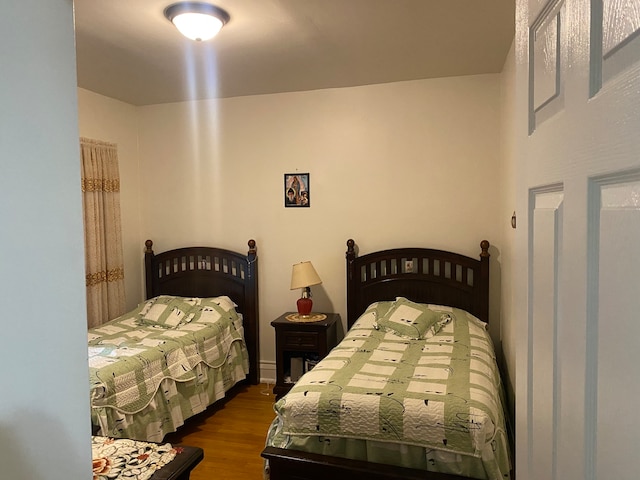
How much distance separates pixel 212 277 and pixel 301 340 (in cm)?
106

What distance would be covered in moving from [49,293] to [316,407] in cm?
158

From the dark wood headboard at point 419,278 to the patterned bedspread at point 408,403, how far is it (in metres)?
0.85

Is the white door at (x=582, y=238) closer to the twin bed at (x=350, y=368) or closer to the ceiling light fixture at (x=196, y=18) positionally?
the twin bed at (x=350, y=368)

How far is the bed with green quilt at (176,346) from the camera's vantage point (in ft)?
9.17

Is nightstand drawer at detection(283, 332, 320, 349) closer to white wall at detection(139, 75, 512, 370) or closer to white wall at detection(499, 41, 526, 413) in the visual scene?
white wall at detection(139, 75, 512, 370)

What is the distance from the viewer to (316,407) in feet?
7.30

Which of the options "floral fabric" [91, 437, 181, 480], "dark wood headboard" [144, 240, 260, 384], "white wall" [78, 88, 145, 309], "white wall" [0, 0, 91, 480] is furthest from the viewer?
"dark wood headboard" [144, 240, 260, 384]

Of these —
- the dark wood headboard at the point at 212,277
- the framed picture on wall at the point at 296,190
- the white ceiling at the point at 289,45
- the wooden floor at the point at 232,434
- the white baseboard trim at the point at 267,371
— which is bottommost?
the wooden floor at the point at 232,434

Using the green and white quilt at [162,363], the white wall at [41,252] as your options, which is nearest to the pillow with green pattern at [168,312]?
the green and white quilt at [162,363]

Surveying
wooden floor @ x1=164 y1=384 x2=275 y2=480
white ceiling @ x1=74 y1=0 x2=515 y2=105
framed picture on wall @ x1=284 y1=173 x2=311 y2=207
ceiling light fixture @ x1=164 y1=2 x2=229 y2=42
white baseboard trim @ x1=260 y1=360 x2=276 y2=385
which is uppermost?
white ceiling @ x1=74 y1=0 x2=515 y2=105

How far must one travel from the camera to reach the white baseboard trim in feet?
14.1

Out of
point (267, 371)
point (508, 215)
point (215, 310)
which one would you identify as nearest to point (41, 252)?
point (508, 215)

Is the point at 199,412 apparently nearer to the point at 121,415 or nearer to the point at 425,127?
the point at 121,415

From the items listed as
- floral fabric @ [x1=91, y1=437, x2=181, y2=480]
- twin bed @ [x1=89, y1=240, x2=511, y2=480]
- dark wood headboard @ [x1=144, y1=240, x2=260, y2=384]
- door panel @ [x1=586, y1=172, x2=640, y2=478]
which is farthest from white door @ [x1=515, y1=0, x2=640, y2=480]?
dark wood headboard @ [x1=144, y1=240, x2=260, y2=384]
